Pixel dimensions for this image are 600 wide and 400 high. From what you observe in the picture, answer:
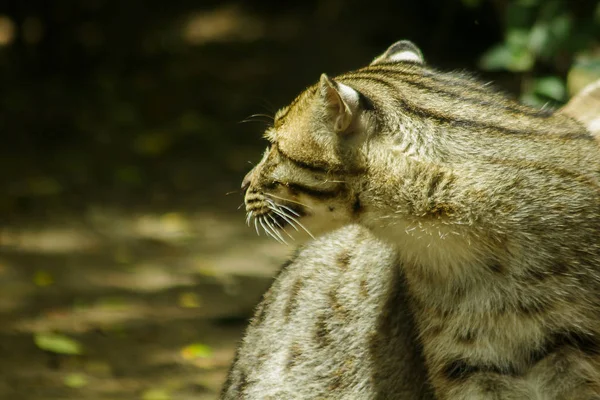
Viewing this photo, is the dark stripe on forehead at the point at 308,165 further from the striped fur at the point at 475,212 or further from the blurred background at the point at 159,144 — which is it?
the blurred background at the point at 159,144

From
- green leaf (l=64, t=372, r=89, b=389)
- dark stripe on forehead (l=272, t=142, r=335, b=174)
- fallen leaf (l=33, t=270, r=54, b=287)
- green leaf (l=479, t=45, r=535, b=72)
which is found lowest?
dark stripe on forehead (l=272, t=142, r=335, b=174)

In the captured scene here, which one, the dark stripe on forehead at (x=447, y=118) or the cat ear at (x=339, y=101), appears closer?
the cat ear at (x=339, y=101)

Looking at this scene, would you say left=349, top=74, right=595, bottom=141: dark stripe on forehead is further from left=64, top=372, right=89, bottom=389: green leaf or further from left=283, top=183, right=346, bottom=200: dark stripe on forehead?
left=64, top=372, right=89, bottom=389: green leaf

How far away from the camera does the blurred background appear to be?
213 inches

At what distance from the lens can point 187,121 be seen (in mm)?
9016

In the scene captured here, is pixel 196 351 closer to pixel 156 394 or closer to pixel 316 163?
pixel 156 394

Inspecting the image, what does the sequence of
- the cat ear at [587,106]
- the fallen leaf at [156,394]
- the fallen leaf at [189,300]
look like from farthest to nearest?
1. the fallen leaf at [189,300]
2. the fallen leaf at [156,394]
3. the cat ear at [587,106]

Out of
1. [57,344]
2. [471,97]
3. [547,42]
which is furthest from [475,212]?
[57,344]

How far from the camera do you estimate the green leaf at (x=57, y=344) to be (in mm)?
5391

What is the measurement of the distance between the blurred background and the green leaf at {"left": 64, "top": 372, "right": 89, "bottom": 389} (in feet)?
0.04

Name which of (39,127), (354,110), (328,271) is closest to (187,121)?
(39,127)

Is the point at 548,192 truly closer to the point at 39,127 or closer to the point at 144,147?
the point at 144,147

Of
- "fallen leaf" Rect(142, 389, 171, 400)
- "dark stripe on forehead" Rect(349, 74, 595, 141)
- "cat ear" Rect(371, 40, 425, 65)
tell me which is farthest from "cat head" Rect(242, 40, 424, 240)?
"fallen leaf" Rect(142, 389, 171, 400)

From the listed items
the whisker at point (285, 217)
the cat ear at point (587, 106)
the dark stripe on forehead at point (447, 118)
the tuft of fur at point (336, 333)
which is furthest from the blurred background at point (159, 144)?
the whisker at point (285, 217)
